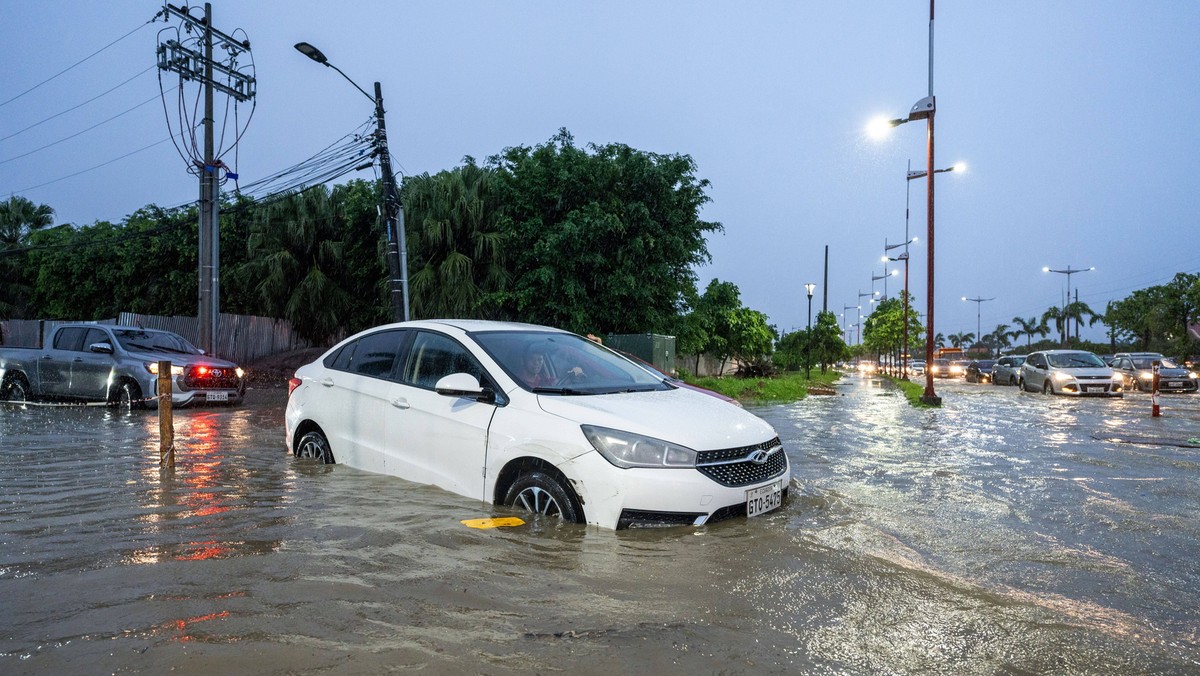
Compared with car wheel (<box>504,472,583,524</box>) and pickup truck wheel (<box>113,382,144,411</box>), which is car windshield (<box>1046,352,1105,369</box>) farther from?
pickup truck wheel (<box>113,382,144,411</box>)

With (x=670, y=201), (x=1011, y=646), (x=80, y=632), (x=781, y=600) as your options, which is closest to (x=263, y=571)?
(x=80, y=632)

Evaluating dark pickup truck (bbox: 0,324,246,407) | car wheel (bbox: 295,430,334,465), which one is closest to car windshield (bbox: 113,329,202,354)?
dark pickup truck (bbox: 0,324,246,407)

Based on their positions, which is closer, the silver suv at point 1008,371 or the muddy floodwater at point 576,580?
the muddy floodwater at point 576,580

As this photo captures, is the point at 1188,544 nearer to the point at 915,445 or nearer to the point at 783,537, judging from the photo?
the point at 783,537

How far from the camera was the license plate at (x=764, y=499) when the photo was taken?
465cm

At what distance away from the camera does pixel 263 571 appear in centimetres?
377

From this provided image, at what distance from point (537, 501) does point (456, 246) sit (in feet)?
63.3

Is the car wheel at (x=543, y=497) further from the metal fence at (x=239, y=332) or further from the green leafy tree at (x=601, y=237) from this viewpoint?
the metal fence at (x=239, y=332)

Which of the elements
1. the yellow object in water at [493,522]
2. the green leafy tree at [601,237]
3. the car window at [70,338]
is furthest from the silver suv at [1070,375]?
the car window at [70,338]

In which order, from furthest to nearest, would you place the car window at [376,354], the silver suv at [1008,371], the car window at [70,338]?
1. the silver suv at [1008,371]
2. the car window at [70,338]
3. the car window at [376,354]

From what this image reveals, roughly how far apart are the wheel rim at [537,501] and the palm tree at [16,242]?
4018cm

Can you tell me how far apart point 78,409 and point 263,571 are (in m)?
11.8

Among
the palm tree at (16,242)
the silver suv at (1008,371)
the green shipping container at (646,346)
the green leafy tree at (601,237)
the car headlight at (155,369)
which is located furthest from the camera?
the palm tree at (16,242)

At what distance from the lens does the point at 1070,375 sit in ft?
74.3
